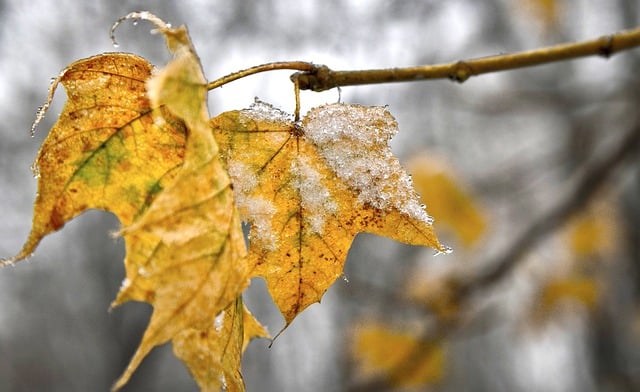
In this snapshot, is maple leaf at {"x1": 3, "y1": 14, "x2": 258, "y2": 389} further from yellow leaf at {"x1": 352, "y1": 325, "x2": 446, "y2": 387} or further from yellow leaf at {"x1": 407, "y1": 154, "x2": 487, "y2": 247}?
yellow leaf at {"x1": 407, "y1": 154, "x2": 487, "y2": 247}

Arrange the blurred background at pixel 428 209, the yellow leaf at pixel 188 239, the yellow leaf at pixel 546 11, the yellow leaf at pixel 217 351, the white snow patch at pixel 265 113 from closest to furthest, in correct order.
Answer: the yellow leaf at pixel 188 239 → the yellow leaf at pixel 217 351 → the white snow patch at pixel 265 113 → the blurred background at pixel 428 209 → the yellow leaf at pixel 546 11

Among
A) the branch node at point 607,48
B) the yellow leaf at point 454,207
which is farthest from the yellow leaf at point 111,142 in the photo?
the yellow leaf at point 454,207

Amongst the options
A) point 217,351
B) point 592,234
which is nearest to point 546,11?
point 592,234

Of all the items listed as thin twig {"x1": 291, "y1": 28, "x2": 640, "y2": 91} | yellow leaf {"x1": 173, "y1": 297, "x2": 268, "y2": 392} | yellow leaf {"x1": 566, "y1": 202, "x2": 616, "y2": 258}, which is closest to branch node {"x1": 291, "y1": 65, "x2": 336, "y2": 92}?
thin twig {"x1": 291, "y1": 28, "x2": 640, "y2": 91}

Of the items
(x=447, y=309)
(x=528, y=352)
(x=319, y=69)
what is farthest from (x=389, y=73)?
(x=528, y=352)

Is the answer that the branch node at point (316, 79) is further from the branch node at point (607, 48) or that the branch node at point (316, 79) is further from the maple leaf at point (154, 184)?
the branch node at point (607, 48)

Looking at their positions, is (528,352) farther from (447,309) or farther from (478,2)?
(447,309)

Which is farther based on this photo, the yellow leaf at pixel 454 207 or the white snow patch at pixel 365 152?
the yellow leaf at pixel 454 207
